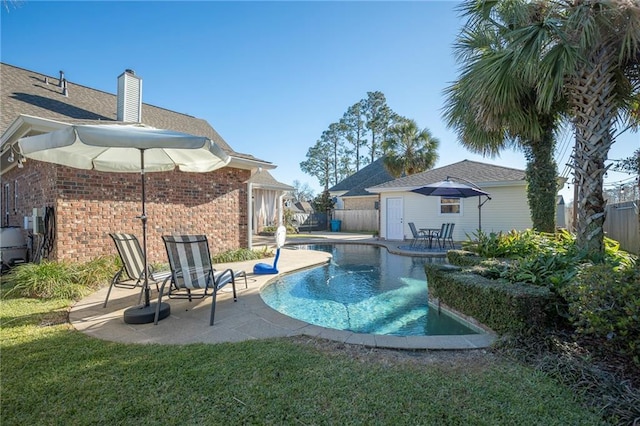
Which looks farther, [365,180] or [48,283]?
[365,180]

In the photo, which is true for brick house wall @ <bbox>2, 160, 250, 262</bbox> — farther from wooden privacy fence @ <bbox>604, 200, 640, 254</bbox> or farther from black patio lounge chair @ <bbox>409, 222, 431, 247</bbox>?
wooden privacy fence @ <bbox>604, 200, 640, 254</bbox>

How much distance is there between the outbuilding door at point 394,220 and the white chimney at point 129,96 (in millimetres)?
12150

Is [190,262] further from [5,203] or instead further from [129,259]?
[5,203]

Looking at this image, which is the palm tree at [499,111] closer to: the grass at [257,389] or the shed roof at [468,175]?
the shed roof at [468,175]

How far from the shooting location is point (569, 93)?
5.44 meters

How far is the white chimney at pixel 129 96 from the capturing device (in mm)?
9078

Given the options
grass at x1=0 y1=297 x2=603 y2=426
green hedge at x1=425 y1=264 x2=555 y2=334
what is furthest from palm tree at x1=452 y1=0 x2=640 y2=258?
grass at x1=0 y1=297 x2=603 y2=426

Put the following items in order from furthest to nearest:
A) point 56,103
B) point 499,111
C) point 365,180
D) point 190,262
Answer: point 365,180
point 56,103
point 499,111
point 190,262

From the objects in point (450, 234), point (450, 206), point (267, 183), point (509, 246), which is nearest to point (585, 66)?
point (509, 246)

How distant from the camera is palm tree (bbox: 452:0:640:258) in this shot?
15.1ft

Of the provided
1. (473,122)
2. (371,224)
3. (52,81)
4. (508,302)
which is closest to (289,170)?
(371,224)

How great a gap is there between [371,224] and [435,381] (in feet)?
68.1

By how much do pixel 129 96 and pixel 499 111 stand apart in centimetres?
1047

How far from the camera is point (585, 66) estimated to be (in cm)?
500
